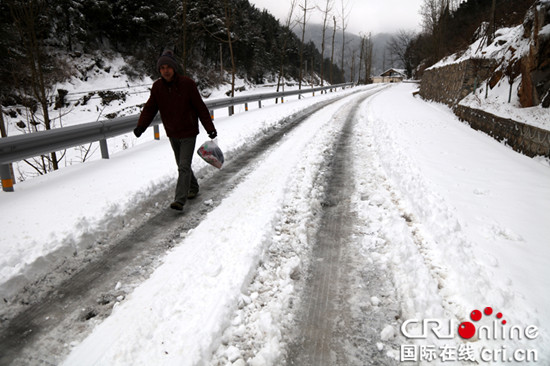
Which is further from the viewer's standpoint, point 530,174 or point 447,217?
point 530,174

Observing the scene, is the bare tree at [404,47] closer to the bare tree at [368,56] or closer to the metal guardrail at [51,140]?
the bare tree at [368,56]

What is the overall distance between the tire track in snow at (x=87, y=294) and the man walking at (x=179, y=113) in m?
0.48

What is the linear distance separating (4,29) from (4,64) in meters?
2.12

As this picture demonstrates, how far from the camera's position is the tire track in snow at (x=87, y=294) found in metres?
2.22

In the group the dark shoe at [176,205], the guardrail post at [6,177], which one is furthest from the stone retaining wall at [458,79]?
the guardrail post at [6,177]

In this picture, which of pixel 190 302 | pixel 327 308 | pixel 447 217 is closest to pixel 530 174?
pixel 447 217

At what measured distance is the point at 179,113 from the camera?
4523mm

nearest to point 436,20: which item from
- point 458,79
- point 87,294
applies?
point 458,79

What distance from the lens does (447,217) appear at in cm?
385

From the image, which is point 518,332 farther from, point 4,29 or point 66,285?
point 4,29

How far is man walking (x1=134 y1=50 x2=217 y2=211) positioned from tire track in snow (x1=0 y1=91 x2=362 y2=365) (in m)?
0.48

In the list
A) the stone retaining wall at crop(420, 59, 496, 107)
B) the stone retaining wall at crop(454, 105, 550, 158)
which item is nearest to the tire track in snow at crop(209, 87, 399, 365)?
the stone retaining wall at crop(454, 105, 550, 158)

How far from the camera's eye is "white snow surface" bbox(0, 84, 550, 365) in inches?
89.8

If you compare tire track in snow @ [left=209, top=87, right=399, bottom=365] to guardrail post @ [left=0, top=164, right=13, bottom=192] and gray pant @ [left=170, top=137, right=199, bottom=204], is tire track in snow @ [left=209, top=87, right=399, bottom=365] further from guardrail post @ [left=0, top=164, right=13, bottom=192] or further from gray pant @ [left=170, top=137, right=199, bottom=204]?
guardrail post @ [left=0, top=164, right=13, bottom=192]
